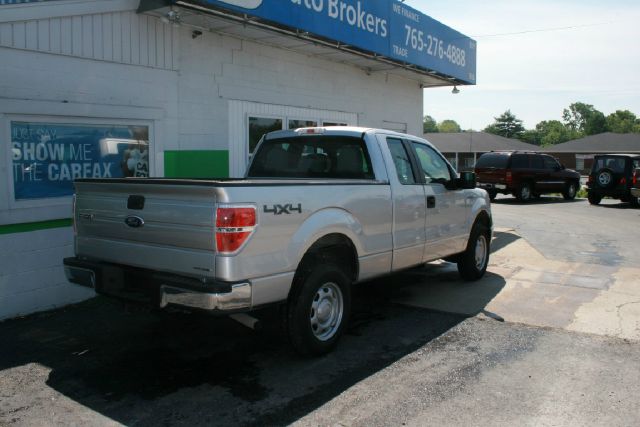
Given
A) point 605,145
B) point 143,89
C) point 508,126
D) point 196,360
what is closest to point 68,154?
point 143,89

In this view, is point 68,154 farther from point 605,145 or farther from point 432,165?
point 605,145

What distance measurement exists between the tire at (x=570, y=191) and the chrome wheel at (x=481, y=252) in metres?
17.5

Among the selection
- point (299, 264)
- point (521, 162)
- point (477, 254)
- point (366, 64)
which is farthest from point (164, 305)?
point (521, 162)

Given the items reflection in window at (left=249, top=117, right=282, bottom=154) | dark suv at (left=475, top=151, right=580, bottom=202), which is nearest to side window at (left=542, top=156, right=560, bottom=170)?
dark suv at (left=475, top=151, right=580, bottom=202)

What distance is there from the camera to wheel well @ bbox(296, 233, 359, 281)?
4.78 meters

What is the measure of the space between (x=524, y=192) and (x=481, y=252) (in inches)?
582

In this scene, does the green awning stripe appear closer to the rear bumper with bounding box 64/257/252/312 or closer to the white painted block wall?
the white painted block wall

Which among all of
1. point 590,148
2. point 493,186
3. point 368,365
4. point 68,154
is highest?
point 590,148

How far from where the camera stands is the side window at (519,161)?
2133 cm

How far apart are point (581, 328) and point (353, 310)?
7.78ft

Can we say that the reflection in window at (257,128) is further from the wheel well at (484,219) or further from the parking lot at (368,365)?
the wheel well at (484,219)

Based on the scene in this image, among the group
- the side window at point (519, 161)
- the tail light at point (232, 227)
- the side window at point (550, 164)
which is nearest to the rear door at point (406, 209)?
the tail light at point (232, 227)

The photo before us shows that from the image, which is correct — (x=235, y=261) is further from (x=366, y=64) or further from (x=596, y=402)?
(x=366, y=64)

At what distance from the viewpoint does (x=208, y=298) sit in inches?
154
